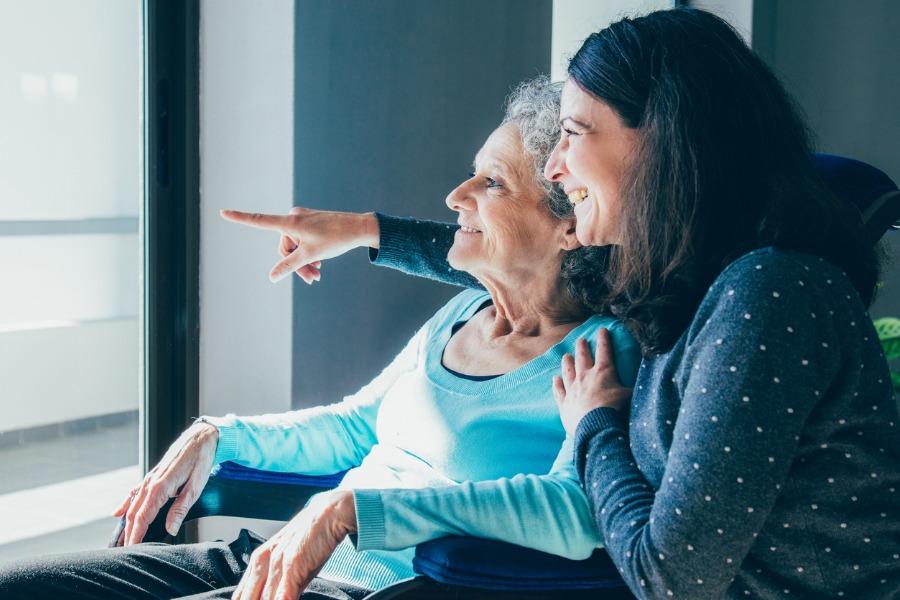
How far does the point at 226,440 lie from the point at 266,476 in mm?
103

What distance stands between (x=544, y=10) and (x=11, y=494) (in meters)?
2.02

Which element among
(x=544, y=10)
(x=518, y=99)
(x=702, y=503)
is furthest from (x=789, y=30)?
(x=702, y=503)

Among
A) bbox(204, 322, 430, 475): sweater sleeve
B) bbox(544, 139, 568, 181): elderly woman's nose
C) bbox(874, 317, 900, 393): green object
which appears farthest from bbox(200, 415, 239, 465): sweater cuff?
bbox(874, 317, 900, 393): green object

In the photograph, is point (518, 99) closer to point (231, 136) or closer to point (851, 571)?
point (231, 136)

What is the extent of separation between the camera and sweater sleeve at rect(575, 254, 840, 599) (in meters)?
0.96

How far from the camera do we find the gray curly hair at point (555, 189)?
1575 millimetres

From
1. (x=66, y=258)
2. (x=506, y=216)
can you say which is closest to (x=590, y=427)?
(x=506, y=216)

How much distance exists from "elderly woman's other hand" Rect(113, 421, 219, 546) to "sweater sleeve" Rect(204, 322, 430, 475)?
0.04 metres

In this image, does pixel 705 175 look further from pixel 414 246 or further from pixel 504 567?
pixel 414 246

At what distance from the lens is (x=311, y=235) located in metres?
1.71

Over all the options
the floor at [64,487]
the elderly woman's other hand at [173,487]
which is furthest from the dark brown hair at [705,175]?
the floor at [64,487]

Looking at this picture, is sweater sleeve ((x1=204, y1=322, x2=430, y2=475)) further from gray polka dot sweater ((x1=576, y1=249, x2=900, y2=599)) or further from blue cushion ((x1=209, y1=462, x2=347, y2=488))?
gray polka dot sweater ((x1=576, y1=249, x2=900, y2=599))

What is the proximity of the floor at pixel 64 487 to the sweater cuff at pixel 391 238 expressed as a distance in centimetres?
83

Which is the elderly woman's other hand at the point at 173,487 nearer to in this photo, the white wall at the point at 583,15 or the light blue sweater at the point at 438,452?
the light blue sweater at the point at 438,452
